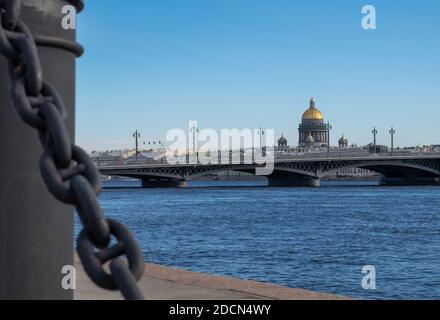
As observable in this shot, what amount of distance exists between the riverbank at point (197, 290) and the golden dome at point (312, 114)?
517 feet

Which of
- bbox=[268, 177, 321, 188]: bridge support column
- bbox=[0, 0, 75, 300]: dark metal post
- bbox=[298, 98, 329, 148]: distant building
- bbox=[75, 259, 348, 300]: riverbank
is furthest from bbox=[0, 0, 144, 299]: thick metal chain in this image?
bbox=[298, 98, 329, 148]: distant building

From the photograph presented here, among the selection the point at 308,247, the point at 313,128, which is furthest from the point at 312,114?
the point at 308,247

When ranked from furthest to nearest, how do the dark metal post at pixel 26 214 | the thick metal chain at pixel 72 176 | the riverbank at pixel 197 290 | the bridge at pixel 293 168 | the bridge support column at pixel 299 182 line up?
the bridge support column at pixel 299 182 < the bridge at pixel 293 168 < the riverbank at pixel 197 290 < the dark metal post at pixel 26 214 < the thick metal chain at pixel 72 176

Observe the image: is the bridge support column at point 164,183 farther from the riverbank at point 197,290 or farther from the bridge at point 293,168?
the riverbank at point 197,290

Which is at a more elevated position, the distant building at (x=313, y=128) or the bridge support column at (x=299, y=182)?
the distant building at (x=313, y=128)

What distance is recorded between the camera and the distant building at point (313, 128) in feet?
530

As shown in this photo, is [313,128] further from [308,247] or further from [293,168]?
[308,247]

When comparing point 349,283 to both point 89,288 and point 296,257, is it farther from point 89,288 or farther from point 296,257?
point 89,288

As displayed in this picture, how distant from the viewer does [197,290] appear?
23.7ft

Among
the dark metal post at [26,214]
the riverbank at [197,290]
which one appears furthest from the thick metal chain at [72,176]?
the riverbank at [197,290]

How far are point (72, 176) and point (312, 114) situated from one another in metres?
164

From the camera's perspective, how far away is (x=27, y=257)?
2213mm

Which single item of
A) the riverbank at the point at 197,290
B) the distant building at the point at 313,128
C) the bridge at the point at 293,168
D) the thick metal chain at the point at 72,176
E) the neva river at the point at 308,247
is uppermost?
the distant building at the point at 313,128

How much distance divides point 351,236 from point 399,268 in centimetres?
862
